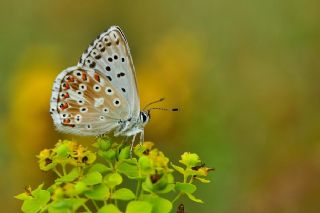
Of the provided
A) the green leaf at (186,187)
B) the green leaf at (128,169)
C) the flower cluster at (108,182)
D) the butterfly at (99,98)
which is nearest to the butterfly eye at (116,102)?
the butterfly at (99,98)

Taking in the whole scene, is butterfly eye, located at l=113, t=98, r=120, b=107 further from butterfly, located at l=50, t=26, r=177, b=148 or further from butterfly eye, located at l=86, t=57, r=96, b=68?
butterfly eye, located at l=86, t=57, r=96, b=68

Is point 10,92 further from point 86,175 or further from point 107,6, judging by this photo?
point 86,175

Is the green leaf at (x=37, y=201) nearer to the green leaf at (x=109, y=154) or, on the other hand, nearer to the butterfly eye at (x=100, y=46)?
the green leaf at (x=109, y=154)

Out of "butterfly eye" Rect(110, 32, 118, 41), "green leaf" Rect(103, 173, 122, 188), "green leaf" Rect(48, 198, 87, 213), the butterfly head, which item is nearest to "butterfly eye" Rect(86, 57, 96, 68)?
"butterfly eye" Rect(110, 32, 118, 41)

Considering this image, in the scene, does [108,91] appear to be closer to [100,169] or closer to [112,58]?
[112,58]

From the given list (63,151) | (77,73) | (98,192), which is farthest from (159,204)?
(77,73)

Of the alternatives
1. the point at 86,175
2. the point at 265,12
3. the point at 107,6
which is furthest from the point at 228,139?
the point at 86,175
